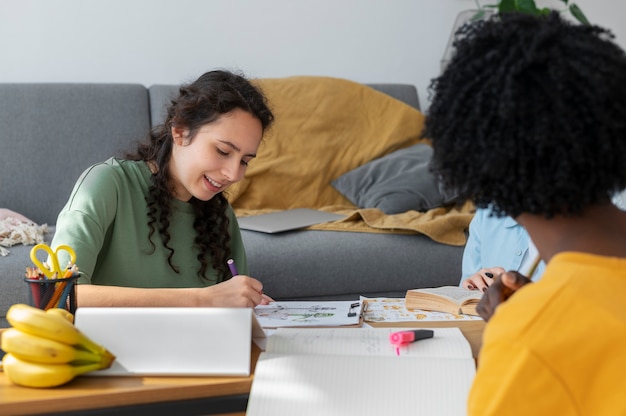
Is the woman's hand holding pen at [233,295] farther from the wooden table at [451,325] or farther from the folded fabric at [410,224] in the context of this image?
the folded fabric at [410,224]

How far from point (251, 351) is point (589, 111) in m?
0.61

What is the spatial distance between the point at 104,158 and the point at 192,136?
1.38 metres

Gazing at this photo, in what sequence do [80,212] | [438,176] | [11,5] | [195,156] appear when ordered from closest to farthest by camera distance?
[438,176]
[80,212]
[195,156]
[11,5]

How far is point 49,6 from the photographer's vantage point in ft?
10.7

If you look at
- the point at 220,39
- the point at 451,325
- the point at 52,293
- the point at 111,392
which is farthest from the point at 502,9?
the point at 111,392

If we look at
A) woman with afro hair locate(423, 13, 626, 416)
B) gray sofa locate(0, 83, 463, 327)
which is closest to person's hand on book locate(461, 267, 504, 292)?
woman with afro hair locate(423, 13, 626, 416)

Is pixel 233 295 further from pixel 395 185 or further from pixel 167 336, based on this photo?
pixel 395 185

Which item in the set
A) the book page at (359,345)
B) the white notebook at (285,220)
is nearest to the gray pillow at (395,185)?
the white notebook at (285,220)

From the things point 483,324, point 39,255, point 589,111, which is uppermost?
point 589,111

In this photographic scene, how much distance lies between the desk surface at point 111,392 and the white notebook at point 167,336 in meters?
0.02

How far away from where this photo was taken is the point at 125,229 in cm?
174

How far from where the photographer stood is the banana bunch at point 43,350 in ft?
3.35

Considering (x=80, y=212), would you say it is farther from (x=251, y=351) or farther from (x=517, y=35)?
(x=517, y=35)

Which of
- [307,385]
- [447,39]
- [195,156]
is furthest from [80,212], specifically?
[447,39]
